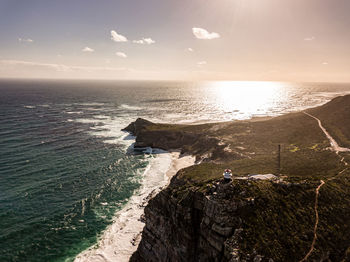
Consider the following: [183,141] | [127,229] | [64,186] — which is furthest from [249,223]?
[183,141]

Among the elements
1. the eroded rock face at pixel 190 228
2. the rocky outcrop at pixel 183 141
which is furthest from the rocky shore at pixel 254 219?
the rocky outcrop at pixel 183 141

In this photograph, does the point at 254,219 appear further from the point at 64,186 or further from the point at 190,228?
the point at 64,186

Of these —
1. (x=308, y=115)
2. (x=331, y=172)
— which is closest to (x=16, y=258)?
(x=331, y=172)

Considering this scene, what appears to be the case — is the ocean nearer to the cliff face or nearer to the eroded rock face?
the eroded rock face

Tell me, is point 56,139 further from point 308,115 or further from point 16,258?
point 308,115

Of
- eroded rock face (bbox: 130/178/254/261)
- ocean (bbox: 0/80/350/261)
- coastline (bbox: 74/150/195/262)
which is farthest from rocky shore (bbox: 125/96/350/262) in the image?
ocean (bbox: 0/80/350/261)

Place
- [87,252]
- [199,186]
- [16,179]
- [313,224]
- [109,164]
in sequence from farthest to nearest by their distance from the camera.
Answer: [109,164]
[16,179]
[87,252]
[199,186]
[313,224]

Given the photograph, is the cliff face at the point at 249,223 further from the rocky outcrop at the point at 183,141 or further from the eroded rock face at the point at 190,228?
the rocky outcrop at the point at 183,141

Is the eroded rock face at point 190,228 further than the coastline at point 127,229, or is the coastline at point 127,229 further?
the coastline at point 127,229
